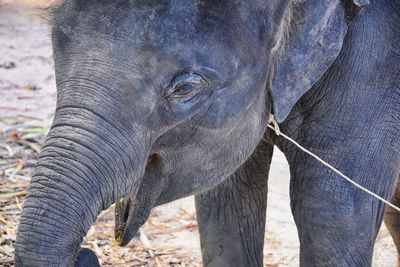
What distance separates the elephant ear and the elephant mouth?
0.59 m

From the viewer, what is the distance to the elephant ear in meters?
4.05

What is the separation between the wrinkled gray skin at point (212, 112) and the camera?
3.46 meters

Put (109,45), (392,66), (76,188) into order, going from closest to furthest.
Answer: (76,188) → (109,45) → (392,66)

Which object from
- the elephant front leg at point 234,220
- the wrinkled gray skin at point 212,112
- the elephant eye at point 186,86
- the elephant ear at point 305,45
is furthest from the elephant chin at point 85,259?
the elephant front leg at point 234,220

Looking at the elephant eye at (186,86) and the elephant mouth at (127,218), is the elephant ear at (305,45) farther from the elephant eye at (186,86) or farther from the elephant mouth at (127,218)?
the elephant mouth at (127,218)

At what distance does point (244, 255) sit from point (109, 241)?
153 cm

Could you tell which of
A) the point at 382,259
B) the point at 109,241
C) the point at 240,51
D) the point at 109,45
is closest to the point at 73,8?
the point at 109,45

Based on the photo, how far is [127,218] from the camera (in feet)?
13.0

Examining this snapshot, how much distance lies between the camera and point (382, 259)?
6.58 meters

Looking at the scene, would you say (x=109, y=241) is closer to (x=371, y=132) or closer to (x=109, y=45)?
(x=371, y=132)

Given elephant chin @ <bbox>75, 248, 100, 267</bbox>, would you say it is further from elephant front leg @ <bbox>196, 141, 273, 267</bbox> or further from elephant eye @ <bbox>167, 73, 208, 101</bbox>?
elephant front leg @ <bbox>196, 141, 273, 267</bbox>

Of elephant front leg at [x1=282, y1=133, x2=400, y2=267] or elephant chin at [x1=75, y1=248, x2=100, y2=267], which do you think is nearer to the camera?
elephant chin at [x1=75, y1=248, x2=100, y2=267]

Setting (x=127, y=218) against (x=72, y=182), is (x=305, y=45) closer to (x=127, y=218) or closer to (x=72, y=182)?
(x=127, y=218)

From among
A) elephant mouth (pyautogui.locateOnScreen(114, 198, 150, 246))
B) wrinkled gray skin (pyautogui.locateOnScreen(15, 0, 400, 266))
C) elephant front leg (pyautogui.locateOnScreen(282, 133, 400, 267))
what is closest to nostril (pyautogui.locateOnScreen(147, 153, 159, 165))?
wrinkled gray skin (pyautogui.locateOnScreen(15, 0, 400, 266))
